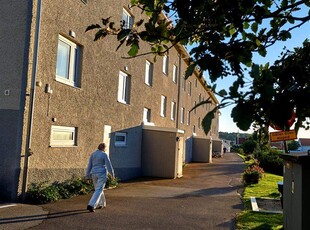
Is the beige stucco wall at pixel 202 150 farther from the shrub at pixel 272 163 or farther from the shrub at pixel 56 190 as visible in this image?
the shrub at pixel 56 190

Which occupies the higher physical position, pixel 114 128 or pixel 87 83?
pixel 87 83

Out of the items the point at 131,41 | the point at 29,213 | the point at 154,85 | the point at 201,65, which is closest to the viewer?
the point at 201,65

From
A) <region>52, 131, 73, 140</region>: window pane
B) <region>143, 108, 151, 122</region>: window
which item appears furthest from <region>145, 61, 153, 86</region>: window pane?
<region>52, 131, 73, 140</region>: window pane

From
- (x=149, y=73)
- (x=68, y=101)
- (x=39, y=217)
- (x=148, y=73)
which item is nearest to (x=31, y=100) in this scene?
(x=68, y=101)

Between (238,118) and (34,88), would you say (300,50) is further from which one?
(34,88)

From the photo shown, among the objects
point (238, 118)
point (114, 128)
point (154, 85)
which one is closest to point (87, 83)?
point (114, 128)

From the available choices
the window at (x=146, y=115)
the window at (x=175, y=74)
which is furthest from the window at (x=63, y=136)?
the window at (x=175, y=74)

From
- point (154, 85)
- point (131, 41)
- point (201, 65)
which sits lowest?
point (201, 65)

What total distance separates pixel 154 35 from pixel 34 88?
24.5ft

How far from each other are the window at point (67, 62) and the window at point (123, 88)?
12.2 ft

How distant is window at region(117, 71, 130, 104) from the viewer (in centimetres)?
1602

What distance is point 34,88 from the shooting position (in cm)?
955

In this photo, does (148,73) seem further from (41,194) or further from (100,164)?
(41,194)

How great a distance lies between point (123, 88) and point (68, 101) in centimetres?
541
